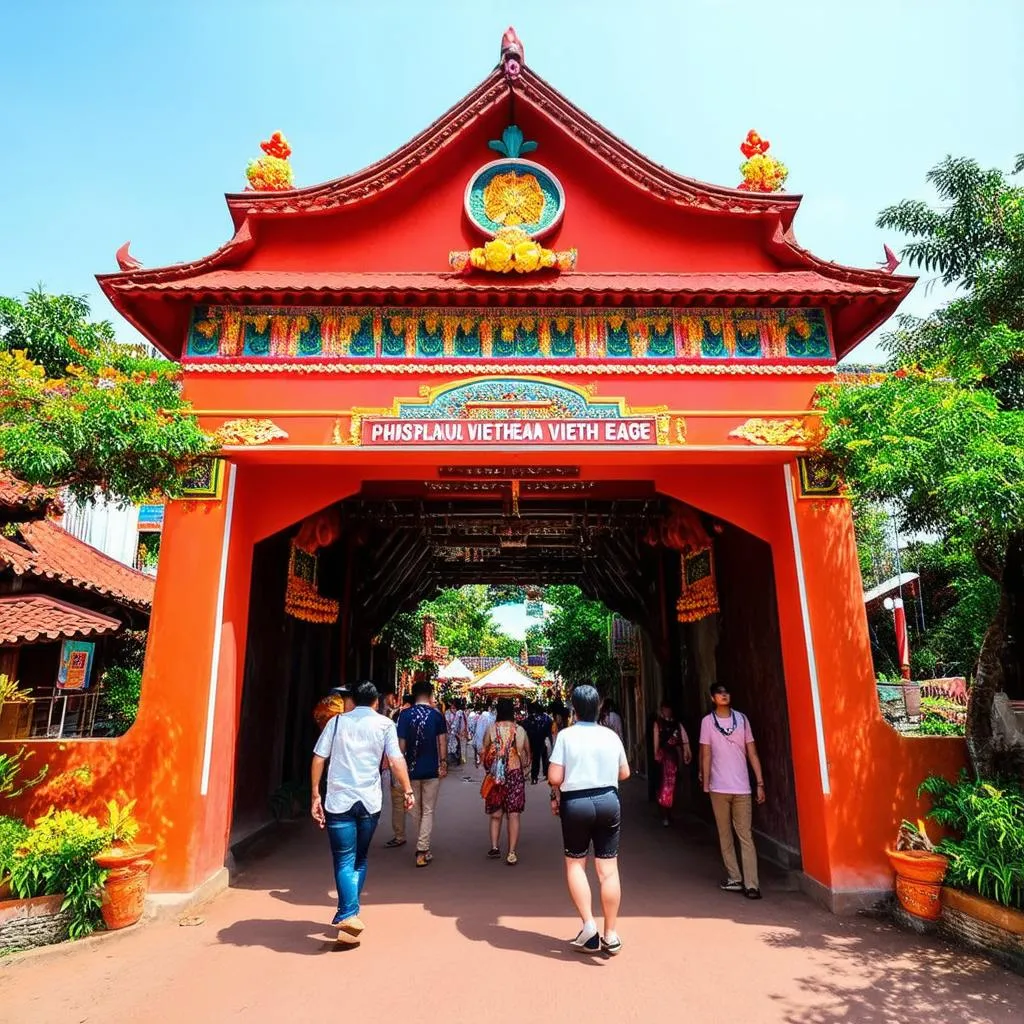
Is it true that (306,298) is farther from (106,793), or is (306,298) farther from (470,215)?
(106,793)

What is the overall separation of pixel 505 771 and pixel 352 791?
2.60m

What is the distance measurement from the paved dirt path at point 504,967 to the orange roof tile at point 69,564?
513cm

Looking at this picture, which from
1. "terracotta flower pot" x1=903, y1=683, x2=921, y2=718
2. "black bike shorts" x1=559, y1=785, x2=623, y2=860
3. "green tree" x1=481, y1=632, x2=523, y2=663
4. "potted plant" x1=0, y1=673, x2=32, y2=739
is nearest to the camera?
"black bike shorts" x1=559, y1=785, x2=623, y2=860

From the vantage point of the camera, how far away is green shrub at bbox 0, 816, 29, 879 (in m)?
4.87

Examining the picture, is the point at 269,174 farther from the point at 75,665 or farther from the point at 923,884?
the point at 923,884

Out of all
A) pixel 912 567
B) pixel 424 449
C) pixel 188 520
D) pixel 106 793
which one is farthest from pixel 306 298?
pixel 912 567

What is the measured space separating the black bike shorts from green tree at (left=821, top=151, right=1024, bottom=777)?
2.87m

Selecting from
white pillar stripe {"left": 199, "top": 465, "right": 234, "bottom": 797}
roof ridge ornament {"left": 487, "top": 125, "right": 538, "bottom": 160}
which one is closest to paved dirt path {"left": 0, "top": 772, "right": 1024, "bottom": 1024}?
white pillar stripe {"left": 199, "top": 465, "right": 234, "bottom": 797}

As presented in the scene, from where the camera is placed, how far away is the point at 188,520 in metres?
6.12

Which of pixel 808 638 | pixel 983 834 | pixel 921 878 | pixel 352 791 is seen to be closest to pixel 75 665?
pixel 352 791

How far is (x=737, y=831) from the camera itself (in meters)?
5.72

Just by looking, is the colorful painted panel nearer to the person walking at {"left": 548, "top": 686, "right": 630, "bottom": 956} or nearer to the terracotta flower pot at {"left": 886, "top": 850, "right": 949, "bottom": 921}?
the person walking at {"left": 548, "top": 686, "right": 630, "bottom": 956}

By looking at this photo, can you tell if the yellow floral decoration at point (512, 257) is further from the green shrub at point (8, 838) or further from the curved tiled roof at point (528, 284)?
the green shrub at point (8, 838)

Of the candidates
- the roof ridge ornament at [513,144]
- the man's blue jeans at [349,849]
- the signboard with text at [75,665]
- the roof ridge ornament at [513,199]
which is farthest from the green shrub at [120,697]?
the roof ridge ornament at [513,144]
